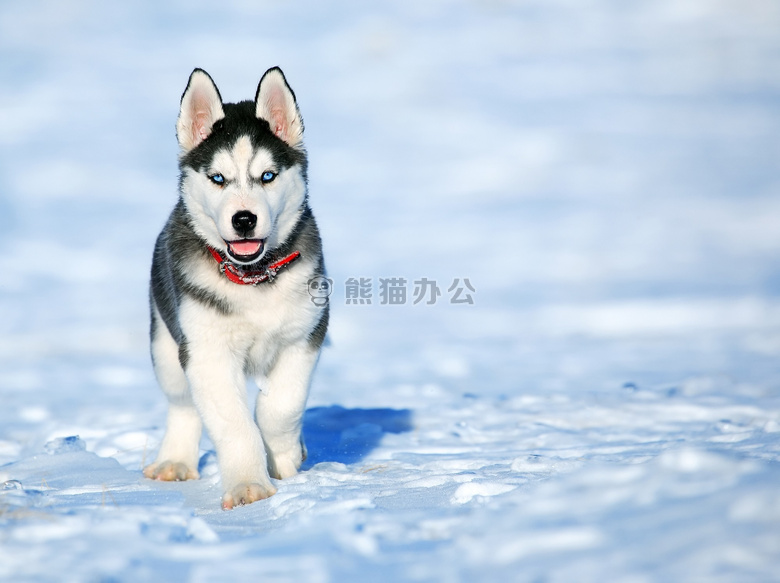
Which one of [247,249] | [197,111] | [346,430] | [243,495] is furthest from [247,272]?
[346,430]

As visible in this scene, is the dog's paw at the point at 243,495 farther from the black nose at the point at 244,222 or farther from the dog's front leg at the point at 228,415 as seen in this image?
the black nose at the point at 244,222

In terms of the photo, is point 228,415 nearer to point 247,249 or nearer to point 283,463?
point 283,463

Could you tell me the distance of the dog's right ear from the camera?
4.54 meters

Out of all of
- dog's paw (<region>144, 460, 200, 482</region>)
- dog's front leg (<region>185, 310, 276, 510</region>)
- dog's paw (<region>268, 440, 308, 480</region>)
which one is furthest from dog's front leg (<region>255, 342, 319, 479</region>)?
dog's paw (<region>144, 460, 200, 482</region>)

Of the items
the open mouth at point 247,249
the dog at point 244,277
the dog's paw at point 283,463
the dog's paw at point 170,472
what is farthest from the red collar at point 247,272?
the dog's paw at point 170,472

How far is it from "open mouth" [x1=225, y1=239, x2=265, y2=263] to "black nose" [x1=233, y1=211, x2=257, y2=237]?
3.2 inches

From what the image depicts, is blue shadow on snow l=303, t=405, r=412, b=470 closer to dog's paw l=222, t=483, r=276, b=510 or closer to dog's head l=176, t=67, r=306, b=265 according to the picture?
dog's paw l=222, t=483, r=276, b=510

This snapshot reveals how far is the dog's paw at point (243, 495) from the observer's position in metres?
3.87

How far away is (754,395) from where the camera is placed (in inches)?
277

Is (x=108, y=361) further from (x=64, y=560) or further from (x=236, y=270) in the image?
(x=64, y=560)

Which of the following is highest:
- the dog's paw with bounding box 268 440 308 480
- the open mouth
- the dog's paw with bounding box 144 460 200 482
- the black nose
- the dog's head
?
the dog's head

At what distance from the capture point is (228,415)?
13.6ft

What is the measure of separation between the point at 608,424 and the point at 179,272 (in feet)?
10.7

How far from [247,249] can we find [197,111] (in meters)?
0.90
